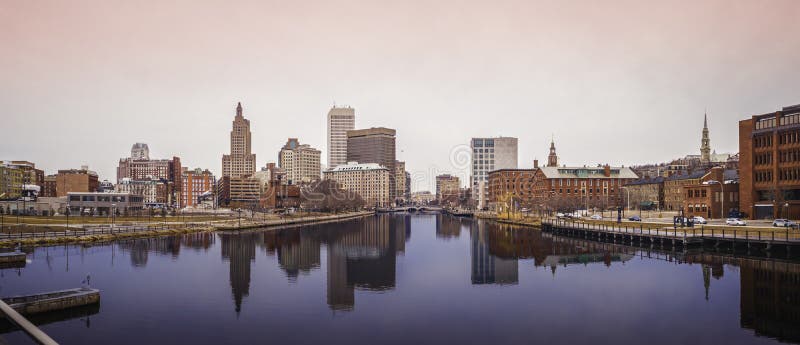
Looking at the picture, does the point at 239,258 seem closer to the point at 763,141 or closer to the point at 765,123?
the point at 763,141

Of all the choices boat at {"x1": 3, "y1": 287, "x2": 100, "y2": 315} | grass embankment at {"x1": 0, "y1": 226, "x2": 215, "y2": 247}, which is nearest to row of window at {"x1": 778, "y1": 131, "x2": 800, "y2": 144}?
boat at {"x1": 3, "y1": 287, "x2": 100, "y2": 315}

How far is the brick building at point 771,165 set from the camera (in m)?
76.2

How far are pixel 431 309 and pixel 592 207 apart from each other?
11938cm

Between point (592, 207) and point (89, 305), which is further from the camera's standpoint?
point (592, 207)

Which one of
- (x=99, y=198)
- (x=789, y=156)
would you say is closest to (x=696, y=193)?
(x=789, y=156)

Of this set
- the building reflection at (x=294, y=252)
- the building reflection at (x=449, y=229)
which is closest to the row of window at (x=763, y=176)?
the building reflection at (x=449, y=229)

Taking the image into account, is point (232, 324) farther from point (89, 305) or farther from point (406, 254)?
point (406, 254)

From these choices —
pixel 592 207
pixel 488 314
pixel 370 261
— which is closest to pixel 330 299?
pixel 488 314

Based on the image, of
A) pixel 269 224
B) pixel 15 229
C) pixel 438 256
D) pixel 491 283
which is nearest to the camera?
pixel 491 283

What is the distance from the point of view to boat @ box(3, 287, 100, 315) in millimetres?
27766

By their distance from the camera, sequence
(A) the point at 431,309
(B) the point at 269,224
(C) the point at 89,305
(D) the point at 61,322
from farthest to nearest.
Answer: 1. (B) the point at 269,224
2. (A) the point at 431,309
3. (C) the point at 89,305
4. (D) the point at 61,322

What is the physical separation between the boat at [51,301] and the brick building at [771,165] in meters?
87.7

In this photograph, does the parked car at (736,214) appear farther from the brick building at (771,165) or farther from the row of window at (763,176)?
the row of window at (763,176)

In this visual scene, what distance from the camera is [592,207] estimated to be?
141375 millimetres
